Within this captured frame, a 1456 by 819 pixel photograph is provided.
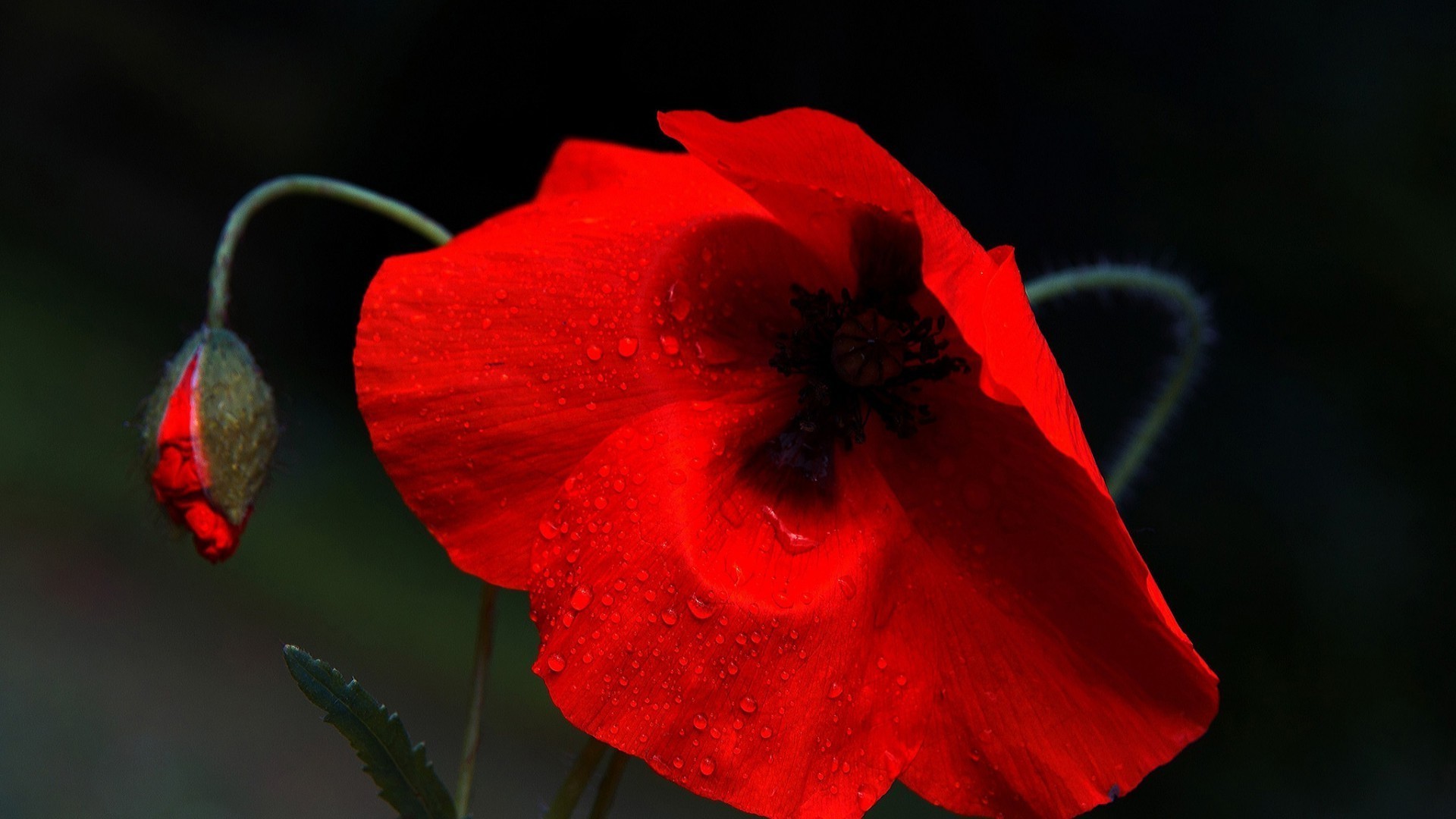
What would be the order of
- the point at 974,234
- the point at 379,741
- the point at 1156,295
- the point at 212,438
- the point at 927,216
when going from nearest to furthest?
the point at 927,216 → the point at 379,741 → the point at 212,438 → the point at 1156,295 → the point at 974,234

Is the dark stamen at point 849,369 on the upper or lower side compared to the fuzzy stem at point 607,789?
upper

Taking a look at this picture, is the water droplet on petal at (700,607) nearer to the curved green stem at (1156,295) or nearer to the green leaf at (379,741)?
the green leaf at (379,741)

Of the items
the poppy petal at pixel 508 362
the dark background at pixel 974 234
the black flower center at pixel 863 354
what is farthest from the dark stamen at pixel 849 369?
the dark background at pixel 974 234

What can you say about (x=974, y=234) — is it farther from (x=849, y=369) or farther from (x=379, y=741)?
(x=379, y=741)

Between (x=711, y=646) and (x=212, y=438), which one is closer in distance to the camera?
(x=711, y=646)

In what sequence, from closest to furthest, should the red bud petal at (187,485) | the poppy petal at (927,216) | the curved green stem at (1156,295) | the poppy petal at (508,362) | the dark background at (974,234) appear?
the poppy petal at (927,216), the poppy petal at (508,362), the red bud petal at (187,485), the curved green stem at (1156,295), the dark background at (974,234)

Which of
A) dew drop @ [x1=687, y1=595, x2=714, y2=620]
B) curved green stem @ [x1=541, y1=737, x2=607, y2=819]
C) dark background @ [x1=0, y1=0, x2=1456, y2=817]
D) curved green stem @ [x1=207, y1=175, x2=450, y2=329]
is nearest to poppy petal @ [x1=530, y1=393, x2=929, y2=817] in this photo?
dew drop @ [x1=687, y1=595, x2=714, y2=620]

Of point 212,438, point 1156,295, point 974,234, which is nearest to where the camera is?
point 212,438

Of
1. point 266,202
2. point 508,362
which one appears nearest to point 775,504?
point 508,362
